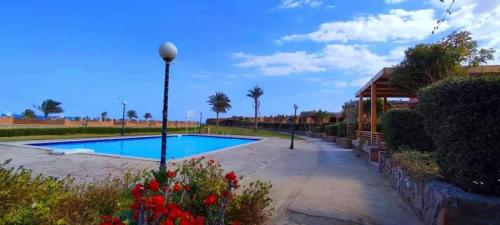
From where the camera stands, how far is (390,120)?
9375mm

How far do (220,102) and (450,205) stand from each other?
159 ft

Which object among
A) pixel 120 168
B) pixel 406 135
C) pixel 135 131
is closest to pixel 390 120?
pixel 406 135

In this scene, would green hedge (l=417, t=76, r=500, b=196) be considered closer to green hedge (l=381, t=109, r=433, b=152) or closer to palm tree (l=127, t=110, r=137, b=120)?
green hedge (l=381, t=109, r=433, b=152)

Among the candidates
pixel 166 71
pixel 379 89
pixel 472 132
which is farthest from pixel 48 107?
pixel 472 132

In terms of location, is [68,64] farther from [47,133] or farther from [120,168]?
[120,168]

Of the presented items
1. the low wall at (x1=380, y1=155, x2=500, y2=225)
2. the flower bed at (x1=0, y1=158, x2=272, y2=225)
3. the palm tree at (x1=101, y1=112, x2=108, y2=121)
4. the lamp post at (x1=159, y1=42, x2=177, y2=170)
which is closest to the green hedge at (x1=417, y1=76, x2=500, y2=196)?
the low wall at (x1=380, y1=155, x2=500, y2=225)

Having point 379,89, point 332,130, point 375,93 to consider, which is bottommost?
point 332,130

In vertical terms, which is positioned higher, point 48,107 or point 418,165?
point 48,107

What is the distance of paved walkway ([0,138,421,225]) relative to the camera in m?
5.04

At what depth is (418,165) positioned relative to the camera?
6184 millimetres

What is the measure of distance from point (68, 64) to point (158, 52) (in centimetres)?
3279

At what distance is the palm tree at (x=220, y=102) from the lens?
171ft

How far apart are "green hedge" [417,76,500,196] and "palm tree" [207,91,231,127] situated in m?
48.0

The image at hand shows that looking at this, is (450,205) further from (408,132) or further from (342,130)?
(342,130)
